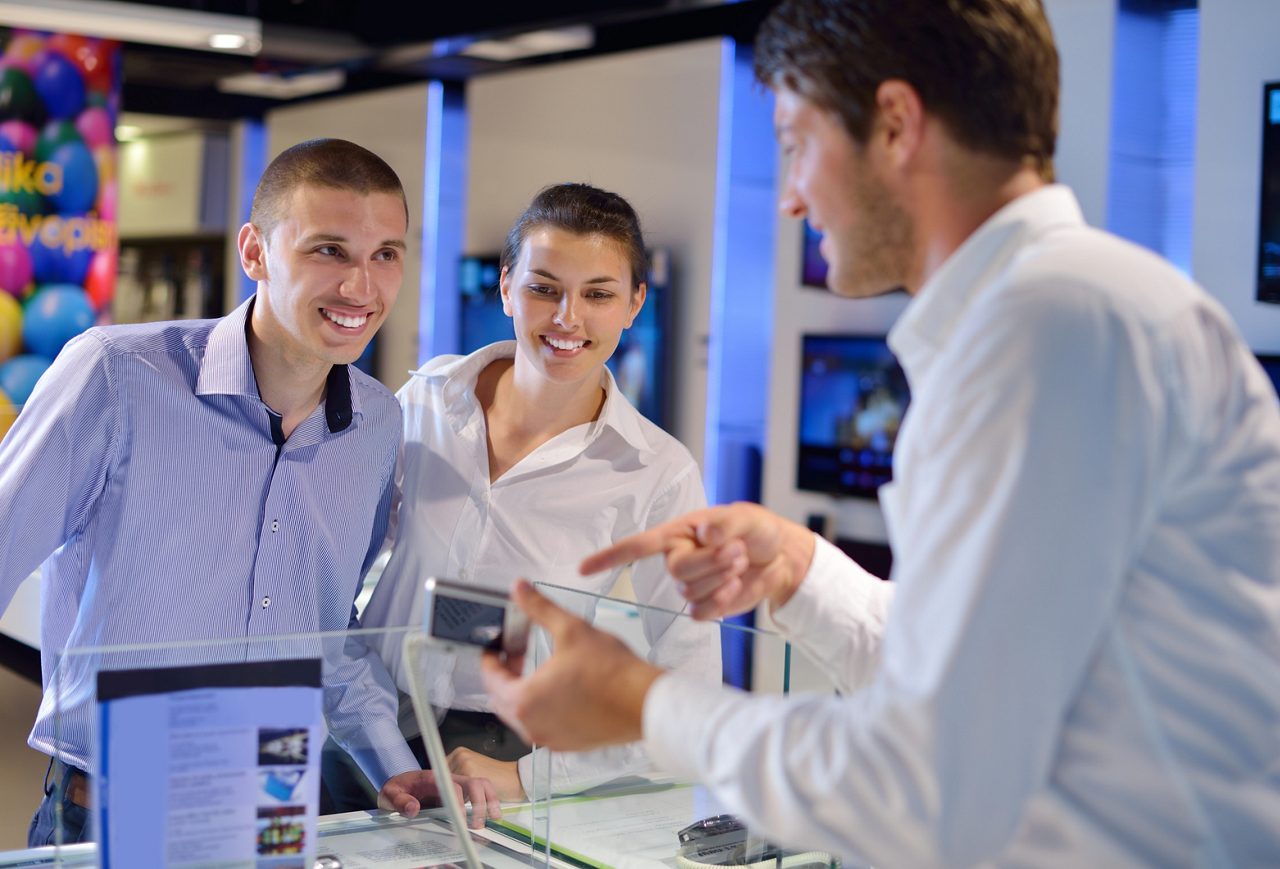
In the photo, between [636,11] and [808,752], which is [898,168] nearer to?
[808,752]

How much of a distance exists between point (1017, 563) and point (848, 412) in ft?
14.1

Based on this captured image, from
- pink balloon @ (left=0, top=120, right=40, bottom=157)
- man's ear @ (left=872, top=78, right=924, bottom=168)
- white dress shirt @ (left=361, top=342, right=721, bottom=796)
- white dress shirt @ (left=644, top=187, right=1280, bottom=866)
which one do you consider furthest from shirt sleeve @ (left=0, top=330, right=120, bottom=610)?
pink balloon @ (left=0, top=120, right=40, bottom=157)

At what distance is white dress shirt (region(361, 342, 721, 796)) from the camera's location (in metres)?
2.24

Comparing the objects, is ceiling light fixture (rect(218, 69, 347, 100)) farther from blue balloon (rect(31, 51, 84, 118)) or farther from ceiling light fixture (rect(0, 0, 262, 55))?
blue balloon (rect(31, 51, 84, 118))

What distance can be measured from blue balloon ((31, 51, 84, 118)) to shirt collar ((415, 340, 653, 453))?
205 inches

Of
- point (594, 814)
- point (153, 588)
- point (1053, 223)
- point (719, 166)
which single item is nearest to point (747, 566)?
point (594, 814)

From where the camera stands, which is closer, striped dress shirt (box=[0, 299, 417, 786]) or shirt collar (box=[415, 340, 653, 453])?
striped dress shirt (box=[0, 299, 417, 786])

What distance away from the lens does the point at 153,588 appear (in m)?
1.84

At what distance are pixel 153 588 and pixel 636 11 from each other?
162 inches

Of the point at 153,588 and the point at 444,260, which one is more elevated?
the point at 444,260

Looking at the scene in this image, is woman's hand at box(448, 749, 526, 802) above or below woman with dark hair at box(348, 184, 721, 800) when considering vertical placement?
below

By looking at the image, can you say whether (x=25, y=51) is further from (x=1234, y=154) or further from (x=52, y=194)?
(x=1234, y=154)

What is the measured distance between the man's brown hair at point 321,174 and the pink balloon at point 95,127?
5.35 m

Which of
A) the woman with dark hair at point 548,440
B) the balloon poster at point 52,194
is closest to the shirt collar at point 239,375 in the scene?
the woman with dark hair at point 548,440
